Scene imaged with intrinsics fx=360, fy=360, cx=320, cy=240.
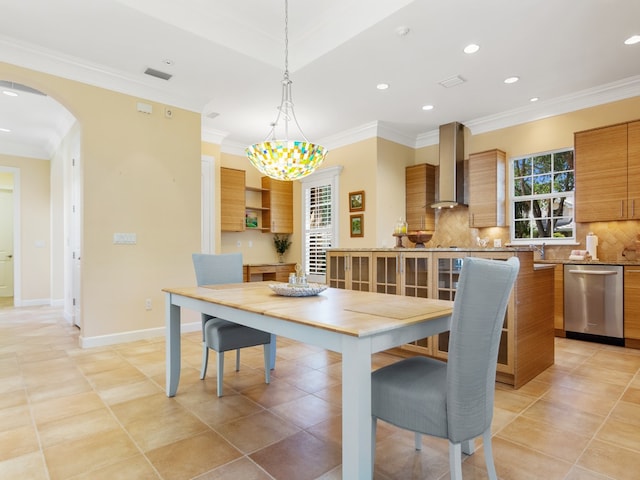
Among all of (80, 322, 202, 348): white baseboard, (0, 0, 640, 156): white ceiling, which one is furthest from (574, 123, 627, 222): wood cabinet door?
(80, 322, 202, 348): white baseboard

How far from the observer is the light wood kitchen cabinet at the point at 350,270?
376cm

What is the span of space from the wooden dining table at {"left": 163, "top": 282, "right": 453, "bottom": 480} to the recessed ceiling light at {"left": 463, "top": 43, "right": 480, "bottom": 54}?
2752mm

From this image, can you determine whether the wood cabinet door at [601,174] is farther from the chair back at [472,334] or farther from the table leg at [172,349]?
the table leg at [172,349]

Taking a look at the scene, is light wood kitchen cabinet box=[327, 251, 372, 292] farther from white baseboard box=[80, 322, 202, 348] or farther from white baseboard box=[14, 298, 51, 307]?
white baseboard box=[14, 298, 51, 307]

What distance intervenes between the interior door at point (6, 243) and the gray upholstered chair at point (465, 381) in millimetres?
9510

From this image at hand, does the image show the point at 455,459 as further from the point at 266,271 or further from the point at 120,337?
the point at 266,271

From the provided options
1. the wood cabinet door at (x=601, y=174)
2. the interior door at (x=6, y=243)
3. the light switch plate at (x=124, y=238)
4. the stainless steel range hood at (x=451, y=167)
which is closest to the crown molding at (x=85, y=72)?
the light switch plate at (x=124, y=238)

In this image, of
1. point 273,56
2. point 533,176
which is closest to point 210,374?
point 273,56

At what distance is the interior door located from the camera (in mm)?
7820

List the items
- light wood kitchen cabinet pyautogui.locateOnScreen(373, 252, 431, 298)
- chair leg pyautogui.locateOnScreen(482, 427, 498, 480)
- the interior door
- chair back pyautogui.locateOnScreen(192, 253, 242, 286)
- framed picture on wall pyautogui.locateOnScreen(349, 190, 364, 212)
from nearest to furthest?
chair leg pyautogui.locateOnScreen(482, 427, 498, 480) → chair back pyautogui.locateOnScreen(192, 253, 242, 286) → light wood kitchen cabinet pyautogui.locateOnScreen(373, 252, 431, 298) → framed picture on wall pyautogui.locateOnScreen(349, 190, 364, 212) → the interior door

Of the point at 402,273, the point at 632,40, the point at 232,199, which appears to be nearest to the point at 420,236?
the point at 402,273

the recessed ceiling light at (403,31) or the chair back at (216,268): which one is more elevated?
the recessed ceiling light at (403,31)

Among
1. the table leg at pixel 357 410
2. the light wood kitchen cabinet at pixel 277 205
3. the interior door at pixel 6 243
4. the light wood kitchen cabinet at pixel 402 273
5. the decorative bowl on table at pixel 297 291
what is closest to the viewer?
the table leg at pixel 357 410

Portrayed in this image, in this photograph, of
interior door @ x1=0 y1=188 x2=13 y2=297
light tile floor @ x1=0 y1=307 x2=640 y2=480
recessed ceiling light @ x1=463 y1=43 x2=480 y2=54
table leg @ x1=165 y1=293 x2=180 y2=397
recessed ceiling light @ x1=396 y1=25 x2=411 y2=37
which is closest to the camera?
light tile floor @ x1=0 y1=307 x2=640 y2=480
